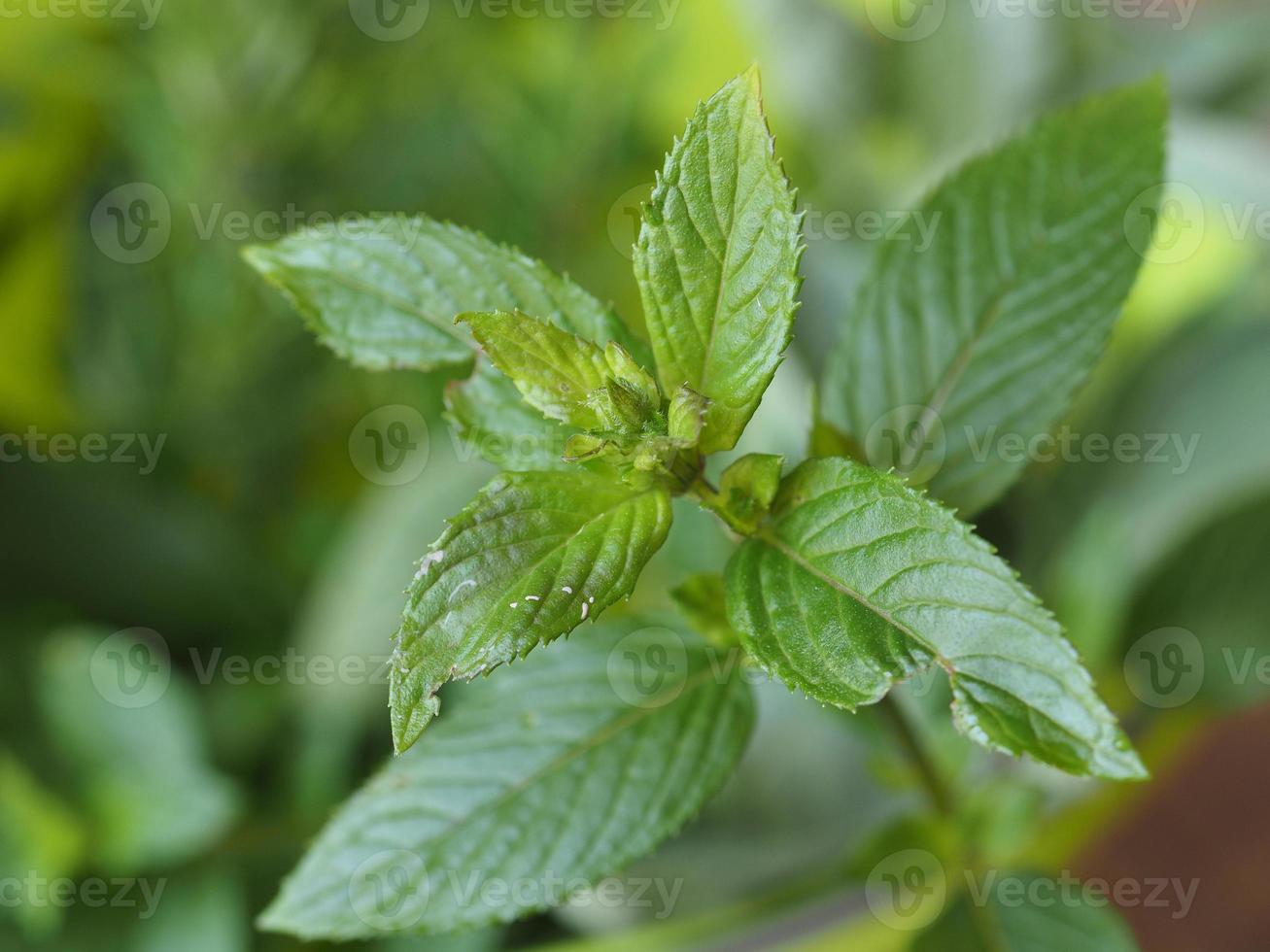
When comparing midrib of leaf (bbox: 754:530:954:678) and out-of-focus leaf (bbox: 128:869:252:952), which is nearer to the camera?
midrib of leaf (bbox: 754:530:954:678)

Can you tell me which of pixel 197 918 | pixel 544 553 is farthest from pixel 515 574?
pixel 197 918

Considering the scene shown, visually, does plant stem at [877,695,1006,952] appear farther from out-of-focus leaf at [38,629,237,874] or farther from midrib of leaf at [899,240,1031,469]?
out-of-focus leaf at [38,629,237,874]

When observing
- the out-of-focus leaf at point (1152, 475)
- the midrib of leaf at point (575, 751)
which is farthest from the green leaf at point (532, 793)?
the out-of-focus leaf at point (1152, 475)

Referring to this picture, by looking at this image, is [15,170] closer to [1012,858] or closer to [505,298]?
[505,298]

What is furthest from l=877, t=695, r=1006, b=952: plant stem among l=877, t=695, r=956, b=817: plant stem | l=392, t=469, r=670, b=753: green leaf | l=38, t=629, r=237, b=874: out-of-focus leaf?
l=38, t=629, r=237, b=874: out-of-focus leaf

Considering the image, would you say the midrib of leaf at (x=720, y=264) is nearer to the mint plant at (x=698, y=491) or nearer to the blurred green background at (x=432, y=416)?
the mint plant at (x=698, y=491)

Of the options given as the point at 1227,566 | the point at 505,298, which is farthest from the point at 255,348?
the point at 1227,566
